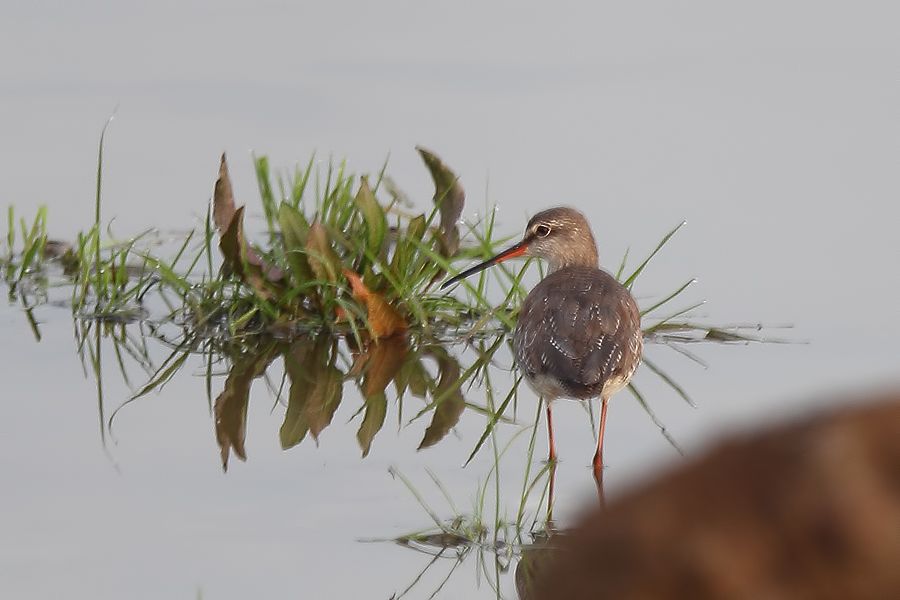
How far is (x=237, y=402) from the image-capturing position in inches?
322

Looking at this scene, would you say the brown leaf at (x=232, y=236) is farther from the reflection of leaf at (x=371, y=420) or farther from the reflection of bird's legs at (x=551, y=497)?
the reflection of bird's legs at (x=551, y=497)

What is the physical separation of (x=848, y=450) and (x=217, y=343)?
22.6 ft

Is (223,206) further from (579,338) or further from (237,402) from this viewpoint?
(579,338)

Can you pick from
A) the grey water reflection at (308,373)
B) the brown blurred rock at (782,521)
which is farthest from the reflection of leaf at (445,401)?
the brown blurred rock at (782,521)

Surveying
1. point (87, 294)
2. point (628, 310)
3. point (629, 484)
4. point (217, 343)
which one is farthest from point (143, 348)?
point (629, 484)

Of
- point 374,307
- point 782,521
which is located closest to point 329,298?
point 374,307

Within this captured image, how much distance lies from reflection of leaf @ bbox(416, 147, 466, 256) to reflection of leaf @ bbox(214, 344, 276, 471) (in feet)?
3.75

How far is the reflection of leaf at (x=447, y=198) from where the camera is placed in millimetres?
9383

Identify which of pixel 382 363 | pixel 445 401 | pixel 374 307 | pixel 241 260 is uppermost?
pixel 241 260

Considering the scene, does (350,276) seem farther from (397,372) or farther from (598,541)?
(598,541)

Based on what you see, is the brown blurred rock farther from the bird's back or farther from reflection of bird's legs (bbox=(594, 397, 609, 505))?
the bird's back

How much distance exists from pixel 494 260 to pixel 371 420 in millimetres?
1854

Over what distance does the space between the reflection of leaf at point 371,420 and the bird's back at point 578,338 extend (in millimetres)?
658

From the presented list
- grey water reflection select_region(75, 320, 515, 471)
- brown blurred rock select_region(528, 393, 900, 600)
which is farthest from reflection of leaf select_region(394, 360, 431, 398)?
brown blurred rock select_region(528, 393, 900, 600)
